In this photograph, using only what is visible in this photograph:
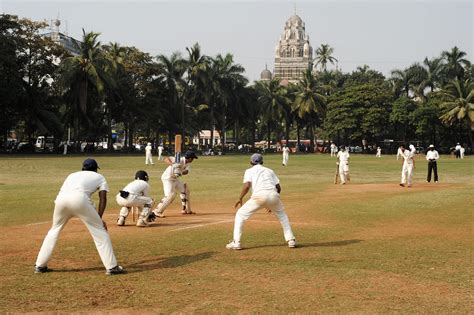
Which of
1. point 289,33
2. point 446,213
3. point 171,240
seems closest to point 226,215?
point 171,240

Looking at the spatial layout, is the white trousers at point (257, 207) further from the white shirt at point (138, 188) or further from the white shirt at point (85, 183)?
the white shirt at point (138, 188)

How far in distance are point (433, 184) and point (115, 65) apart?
48.7 metres

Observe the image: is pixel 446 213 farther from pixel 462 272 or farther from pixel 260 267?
pixel 260 267

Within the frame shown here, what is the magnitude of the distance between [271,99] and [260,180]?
3155 inches

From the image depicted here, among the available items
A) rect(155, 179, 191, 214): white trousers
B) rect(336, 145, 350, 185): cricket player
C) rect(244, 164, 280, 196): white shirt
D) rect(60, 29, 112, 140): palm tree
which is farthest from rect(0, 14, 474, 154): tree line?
rect(244, 164, 280, 196): white shirt

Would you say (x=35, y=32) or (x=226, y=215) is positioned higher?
(x=35, y=32)

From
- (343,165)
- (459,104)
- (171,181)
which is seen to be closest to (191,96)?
(459,104)

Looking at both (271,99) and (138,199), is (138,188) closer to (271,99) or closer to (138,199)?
(138,199)

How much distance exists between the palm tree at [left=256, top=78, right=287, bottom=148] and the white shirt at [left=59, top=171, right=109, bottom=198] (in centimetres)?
8108

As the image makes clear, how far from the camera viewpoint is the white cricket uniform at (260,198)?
961 centimetres

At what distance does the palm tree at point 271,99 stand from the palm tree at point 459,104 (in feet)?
80.9

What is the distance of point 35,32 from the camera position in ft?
213

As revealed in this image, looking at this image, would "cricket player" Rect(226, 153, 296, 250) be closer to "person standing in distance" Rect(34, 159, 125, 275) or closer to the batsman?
"person standing in distance" Rect(34, 159, 125, 275)

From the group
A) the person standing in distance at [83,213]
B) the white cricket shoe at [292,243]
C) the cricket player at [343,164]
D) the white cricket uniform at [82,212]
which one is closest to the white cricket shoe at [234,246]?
the white cricket shoe at [292,243]
